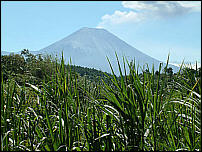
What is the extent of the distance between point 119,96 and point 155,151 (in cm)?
45

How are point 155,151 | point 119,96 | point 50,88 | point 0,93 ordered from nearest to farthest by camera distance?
point 155,151, point 119,96, point 0,93, point 50,88

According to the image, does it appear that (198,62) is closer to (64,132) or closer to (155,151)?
(155,151)

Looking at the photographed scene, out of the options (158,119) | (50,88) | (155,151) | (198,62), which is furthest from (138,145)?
(198,62)

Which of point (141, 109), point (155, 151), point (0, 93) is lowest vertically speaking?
point (155, 151)

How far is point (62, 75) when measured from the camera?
194cm

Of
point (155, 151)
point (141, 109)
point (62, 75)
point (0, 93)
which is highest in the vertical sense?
point (62, 75)

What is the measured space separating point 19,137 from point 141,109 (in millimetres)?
1137

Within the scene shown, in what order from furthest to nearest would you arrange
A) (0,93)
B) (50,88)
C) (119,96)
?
(50,88), (0,93), (119,96)

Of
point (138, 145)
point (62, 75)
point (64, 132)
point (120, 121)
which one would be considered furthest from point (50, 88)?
point (138, 145)

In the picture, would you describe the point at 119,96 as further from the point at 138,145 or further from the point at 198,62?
the point at 198,62

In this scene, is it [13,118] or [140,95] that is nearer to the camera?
[140,95]

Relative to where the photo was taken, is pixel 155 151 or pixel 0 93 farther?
pixel 0 93

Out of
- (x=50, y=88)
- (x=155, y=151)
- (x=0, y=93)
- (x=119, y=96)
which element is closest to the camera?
(x=155, y=151)

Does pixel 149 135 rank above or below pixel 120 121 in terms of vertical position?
below
